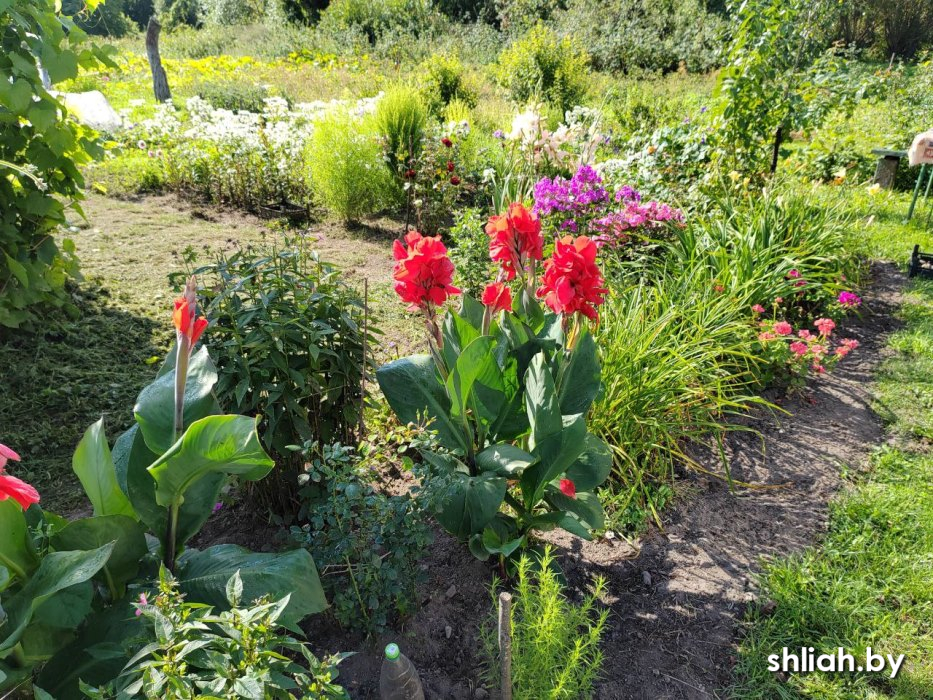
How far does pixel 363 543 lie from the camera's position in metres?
Answer: 1.72

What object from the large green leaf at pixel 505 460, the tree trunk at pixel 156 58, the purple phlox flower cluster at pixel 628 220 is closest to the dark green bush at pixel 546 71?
the tree trunk at pixel 156 58

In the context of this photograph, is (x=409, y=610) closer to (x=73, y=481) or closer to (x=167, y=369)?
(x=167, y=369)

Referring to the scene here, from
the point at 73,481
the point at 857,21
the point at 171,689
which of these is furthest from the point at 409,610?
the point at 857,21

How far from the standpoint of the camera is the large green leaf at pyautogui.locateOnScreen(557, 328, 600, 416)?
1995 mm

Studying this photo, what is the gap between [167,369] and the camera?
170 centimetres

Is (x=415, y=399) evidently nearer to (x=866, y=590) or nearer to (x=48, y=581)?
(x=48, y=581)

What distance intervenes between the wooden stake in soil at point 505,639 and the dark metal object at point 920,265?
14.8 feet

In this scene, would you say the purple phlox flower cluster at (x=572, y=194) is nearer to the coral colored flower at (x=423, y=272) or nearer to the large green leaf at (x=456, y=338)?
the large green leaf at (x=456, y=338)

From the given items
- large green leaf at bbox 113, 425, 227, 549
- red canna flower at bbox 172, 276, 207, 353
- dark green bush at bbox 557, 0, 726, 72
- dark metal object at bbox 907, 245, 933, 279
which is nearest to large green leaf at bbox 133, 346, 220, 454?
large green leaf at bbox 113, 425, 227, 549

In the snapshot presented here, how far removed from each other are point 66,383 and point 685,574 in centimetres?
313

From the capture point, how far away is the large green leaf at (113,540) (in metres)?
1.42

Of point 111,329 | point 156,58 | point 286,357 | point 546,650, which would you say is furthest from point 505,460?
point 156,58

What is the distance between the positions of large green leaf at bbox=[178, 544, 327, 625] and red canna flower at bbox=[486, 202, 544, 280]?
106 cm

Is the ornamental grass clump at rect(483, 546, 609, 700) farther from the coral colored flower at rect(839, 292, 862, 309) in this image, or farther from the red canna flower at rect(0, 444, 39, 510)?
the coral colored flower at rect(839, 292, 862, 309)
